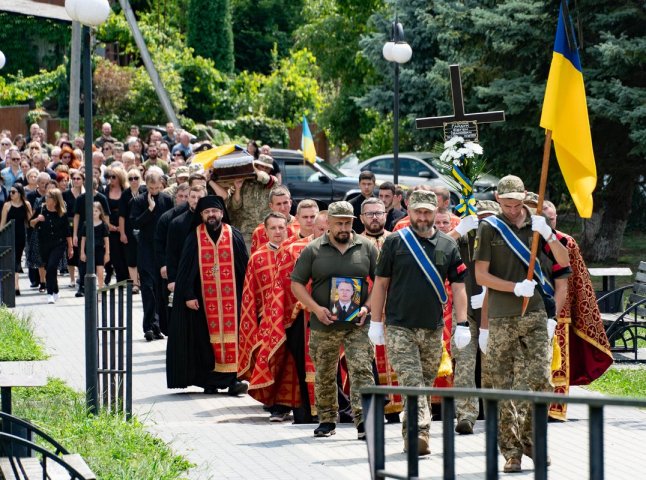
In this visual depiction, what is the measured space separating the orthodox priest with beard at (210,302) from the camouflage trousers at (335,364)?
2.43m

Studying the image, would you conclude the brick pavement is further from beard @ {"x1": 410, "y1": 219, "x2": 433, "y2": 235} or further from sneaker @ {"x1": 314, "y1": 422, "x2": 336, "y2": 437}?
beard @ {"x1": 410, "y1": 219, "x2": 433, "y2": 235}

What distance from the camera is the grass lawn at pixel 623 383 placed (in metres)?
13.5

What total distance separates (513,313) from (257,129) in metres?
32.4

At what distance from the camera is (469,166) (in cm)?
1295

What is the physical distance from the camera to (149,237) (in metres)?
17.3

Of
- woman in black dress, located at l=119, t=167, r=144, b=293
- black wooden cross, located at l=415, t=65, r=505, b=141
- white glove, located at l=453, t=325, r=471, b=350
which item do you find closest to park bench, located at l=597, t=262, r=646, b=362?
black wooden cross, located at l=415, t=65, r=505, b=141

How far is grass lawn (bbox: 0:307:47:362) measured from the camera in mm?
14688

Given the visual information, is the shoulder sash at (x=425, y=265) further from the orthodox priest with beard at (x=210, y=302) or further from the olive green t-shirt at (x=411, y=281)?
the orthodox priest with beard at (x=210, y=302)

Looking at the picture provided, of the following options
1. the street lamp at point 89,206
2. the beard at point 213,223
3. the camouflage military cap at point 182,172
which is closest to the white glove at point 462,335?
the street lamp at point 89,206

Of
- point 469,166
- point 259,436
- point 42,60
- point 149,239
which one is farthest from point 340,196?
point 42,60

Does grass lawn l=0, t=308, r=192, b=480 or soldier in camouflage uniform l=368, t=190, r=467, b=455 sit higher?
soldier in camouflage uniform l=368, t=190, r=467, b=455

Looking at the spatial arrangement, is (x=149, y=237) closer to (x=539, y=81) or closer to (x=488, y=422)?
(x=539, y=81)

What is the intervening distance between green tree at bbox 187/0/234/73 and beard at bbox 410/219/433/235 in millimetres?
41122

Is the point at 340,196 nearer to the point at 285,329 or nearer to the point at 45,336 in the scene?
the point at 45,336
